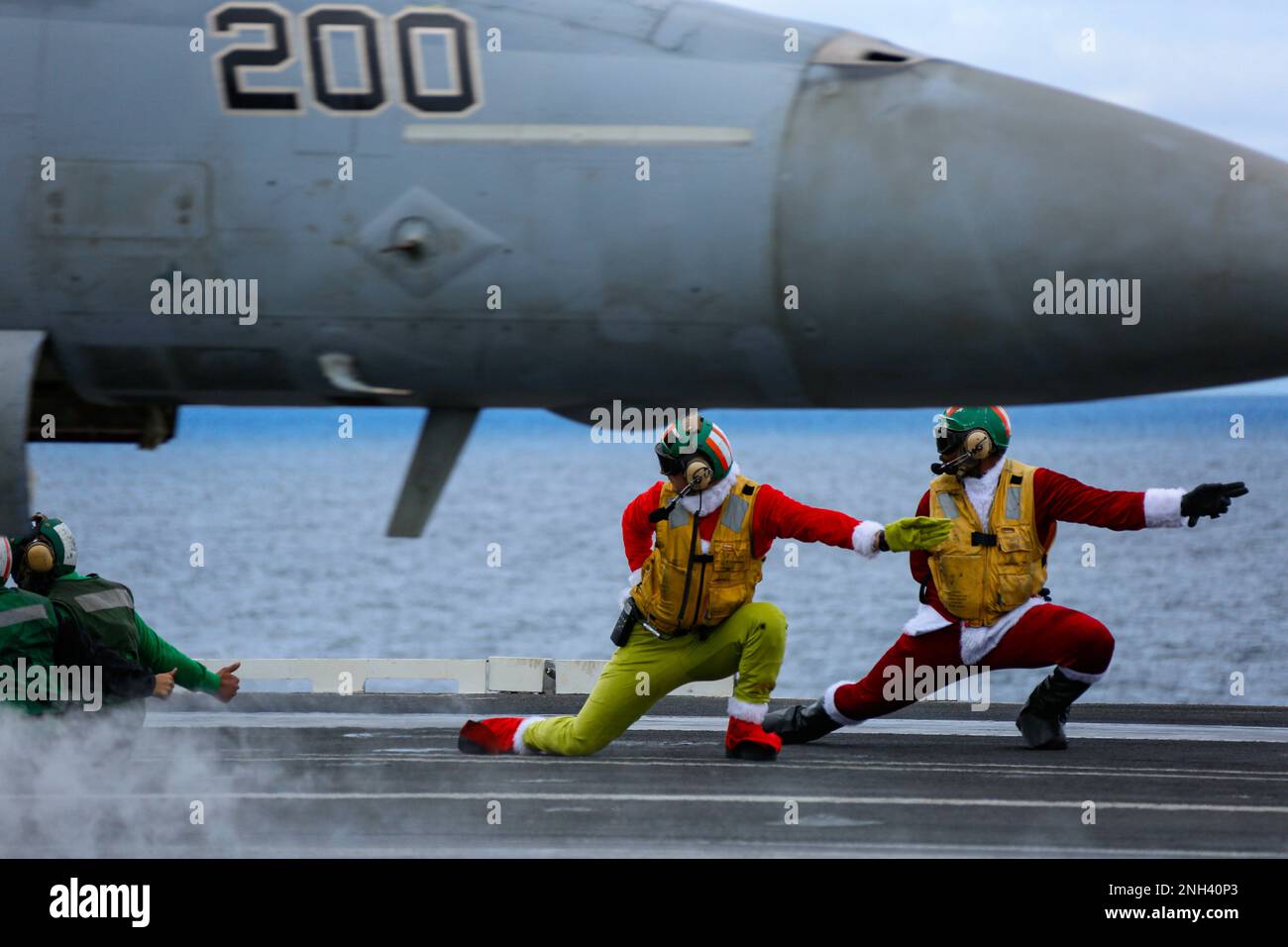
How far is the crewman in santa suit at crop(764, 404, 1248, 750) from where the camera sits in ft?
29.5

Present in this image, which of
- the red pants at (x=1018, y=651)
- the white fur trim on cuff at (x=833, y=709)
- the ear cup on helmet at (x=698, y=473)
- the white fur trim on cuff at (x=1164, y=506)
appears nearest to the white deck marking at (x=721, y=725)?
the white fur trim on cuff at (x=833, y=709)

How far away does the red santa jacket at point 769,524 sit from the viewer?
8.41 m

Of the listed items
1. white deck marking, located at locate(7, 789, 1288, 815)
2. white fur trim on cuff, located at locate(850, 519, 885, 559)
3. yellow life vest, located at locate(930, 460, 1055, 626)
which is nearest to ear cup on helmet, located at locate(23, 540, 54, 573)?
white deck marking, located at locate(7, 789, 1288, 815)

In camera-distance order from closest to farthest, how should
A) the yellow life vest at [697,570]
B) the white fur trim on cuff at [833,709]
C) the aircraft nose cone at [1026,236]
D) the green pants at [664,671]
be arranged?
the aircraft nose cone at [1026,236], the yellow life vest at [697,570], the green pants at [664,671], the white fur trim on cuff at [833,709]

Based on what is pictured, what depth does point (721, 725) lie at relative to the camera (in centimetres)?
1091

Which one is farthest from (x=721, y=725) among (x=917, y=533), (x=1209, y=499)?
(x=1209, y=499)

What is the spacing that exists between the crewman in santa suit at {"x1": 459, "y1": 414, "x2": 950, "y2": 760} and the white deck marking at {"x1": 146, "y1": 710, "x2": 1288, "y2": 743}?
5.05 feet

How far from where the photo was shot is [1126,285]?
17.5 feet

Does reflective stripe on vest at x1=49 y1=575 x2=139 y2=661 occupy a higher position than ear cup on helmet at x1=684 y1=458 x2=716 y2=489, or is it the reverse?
ear cup on helmet at x1=684 y1=458 x2=716 y2=489

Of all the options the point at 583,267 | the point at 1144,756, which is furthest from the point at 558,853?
the point at 1144,756

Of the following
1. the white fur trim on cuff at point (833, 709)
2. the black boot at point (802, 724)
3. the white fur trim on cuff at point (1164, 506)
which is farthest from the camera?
the black boot at point (802, 724)

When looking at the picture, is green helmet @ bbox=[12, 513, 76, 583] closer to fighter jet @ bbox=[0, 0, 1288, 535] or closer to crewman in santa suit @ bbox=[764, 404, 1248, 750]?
fighter jet @ bbox=[0, 0, 1288, 535]

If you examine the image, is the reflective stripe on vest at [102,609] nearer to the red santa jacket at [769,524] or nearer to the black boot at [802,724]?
the red santa jacket at [769,524]
